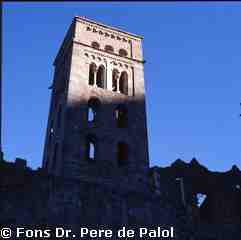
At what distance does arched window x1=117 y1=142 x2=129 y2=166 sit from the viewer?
24000mm

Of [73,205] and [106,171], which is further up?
[106,171]

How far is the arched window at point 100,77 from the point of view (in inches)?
1046

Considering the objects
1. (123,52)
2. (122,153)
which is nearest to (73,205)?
(122,153)

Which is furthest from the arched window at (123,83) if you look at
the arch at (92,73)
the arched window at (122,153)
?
the arched window at (122,153)

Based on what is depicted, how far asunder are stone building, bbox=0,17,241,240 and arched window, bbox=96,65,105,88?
0.27 ft

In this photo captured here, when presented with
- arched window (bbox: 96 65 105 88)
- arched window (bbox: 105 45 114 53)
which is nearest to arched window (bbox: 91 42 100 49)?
arched window (bbox: 105 45 114 53)

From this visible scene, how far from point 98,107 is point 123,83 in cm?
337

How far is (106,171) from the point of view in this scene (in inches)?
891

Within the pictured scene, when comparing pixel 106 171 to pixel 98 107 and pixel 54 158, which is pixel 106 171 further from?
pixel 98 107

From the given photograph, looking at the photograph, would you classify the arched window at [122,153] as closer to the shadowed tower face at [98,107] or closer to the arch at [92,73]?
the shadowed tower face at [98,107]

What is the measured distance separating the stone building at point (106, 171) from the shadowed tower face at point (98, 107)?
0.22ft

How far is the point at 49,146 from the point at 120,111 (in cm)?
537

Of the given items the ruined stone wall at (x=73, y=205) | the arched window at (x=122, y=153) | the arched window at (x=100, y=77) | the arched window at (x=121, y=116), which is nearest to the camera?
the ruined stone wall at (x=73, y=205)

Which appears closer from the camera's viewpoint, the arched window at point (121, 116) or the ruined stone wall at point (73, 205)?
the ruined stone wall at point (73, 205)
